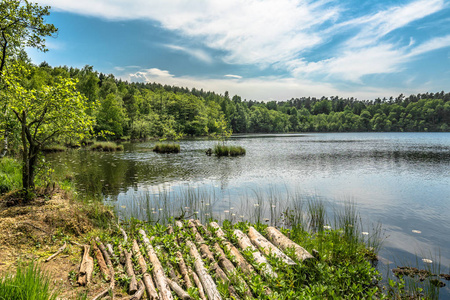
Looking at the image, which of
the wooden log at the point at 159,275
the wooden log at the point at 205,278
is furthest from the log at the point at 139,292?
the wooden log at the point at 205,278

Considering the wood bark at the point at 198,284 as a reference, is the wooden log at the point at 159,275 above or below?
above

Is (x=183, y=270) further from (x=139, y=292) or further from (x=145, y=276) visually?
(x=139, y=292)

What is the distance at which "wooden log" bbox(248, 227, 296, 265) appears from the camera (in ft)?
17.1

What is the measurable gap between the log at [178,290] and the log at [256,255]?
1568 mm

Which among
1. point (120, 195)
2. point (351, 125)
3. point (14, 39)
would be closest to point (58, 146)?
point (120, 195)

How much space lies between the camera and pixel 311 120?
618ft

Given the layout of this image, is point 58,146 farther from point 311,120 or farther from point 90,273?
point 311,120

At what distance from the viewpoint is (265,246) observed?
19.2 feet

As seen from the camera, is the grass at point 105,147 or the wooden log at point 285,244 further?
the grass at point 105,147

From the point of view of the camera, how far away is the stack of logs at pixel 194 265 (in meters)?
4.22

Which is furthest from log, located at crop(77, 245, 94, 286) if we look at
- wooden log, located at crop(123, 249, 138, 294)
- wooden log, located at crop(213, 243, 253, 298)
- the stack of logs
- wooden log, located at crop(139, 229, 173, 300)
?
wooden log, located at crop(213, 243, 253, 298)

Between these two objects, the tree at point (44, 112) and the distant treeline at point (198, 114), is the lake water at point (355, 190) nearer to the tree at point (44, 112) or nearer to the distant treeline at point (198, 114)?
the tree at point (44, 112)

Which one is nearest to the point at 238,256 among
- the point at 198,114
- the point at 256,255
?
the point at 256,255

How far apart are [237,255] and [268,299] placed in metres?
1.46
